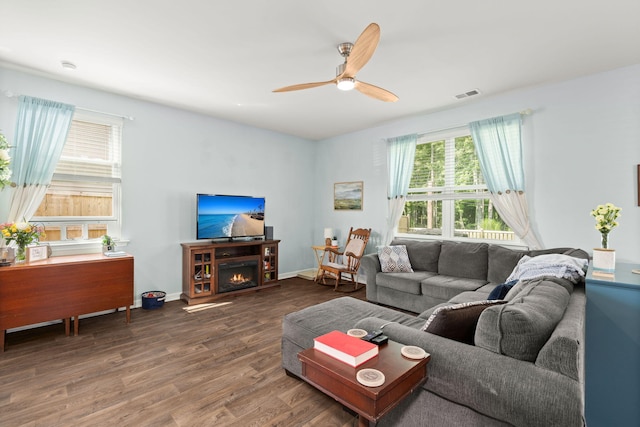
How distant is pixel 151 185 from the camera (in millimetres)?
4145

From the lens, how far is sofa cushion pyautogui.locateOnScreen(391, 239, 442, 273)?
4171mm

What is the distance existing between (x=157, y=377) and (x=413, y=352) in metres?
2.10

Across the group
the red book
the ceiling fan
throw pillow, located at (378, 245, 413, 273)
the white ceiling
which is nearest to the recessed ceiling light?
the white ceiling

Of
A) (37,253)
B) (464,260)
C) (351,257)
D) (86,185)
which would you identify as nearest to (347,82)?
(464,260)

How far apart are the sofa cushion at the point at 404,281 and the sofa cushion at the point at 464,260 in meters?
0.23

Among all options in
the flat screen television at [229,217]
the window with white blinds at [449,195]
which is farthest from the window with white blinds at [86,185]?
the window with white blinds at [449,195]

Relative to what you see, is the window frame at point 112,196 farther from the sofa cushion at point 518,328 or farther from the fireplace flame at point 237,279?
the sofa cushion at point 518,328

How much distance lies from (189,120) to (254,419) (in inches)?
160

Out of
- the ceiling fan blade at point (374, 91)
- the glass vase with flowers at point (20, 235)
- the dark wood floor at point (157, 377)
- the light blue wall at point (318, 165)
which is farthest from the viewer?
the light blue wall at point (318, 165)

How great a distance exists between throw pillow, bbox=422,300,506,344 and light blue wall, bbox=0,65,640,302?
8.83 feet

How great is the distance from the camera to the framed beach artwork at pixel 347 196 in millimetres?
5477

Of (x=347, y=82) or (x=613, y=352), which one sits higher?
(x=347, y=82)

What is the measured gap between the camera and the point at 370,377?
3.70 ft

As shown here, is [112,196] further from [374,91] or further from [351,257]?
[351,257]
